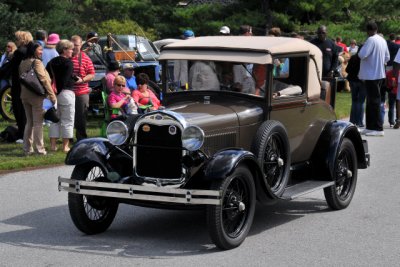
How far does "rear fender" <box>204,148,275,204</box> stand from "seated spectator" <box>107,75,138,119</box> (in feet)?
17.0

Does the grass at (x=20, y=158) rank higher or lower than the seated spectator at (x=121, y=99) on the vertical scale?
lower

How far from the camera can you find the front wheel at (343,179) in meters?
9.19

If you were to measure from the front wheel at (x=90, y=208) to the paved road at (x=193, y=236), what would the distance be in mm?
111

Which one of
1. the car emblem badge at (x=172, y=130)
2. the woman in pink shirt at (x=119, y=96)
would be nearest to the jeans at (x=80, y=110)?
the woman in pink shirt at (x=119, y=96)

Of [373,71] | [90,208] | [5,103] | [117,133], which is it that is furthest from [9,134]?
[117,133]

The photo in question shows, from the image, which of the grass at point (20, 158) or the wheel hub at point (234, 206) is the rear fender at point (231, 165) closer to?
the wheel hub at point (234, 206)

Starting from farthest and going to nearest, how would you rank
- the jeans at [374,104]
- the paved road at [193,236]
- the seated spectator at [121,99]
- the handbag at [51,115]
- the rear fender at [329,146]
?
the jeans at [374,104], the seated spectator at [121,99], the handbag at [51,115], the rear fender at [329,146], the paved road at [193,236]

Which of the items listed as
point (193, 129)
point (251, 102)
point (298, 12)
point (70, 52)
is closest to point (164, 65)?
point (251, 102)

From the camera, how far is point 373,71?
15727 millimetres

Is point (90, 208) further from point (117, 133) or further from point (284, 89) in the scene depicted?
point (284, 89)

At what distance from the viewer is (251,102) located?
852cm

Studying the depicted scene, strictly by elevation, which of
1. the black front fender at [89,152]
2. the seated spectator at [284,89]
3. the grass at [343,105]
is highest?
the seated spectator at [284,89]

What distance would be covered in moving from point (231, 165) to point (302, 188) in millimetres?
1642

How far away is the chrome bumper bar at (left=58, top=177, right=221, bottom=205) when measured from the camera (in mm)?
7211
